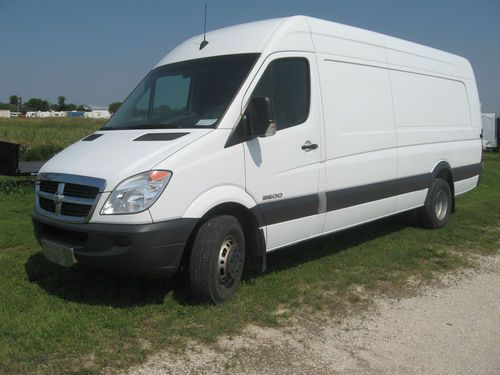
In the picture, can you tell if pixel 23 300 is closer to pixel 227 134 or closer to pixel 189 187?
pixel 189 187

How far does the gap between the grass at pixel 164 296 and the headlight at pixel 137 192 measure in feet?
3.03

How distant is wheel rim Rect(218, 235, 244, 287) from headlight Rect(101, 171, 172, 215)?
2.77 feet

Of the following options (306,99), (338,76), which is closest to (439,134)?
(338,76)

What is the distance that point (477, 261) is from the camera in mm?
6484

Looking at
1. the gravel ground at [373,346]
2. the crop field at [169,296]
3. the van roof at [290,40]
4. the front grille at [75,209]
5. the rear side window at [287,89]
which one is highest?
the van roof at [290,40]

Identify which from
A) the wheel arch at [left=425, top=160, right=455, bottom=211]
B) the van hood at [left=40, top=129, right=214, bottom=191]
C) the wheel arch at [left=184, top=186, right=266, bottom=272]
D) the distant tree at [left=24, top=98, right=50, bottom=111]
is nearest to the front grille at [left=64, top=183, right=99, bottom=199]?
the van hood at [left=40, top=129, right=214, bottom=191]

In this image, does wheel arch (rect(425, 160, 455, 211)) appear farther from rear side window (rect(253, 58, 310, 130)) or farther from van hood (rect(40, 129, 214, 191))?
van hood (rect(40, 129, 214, 191))

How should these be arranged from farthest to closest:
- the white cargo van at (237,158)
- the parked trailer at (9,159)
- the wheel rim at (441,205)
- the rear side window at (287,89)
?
the parked trailer at (9,159), the wheel rim at (441,205), the rear side window at (287,89), the white cargo van at (237,158)

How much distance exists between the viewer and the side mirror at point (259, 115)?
185 inches

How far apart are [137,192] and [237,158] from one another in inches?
38.6

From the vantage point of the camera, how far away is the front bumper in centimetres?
409

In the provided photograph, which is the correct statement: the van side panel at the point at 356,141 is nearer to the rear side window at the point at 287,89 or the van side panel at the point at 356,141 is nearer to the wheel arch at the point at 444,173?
the rear side window at the point at 287,89

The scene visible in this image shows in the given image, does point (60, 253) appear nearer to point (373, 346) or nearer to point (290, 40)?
point (373, 346)

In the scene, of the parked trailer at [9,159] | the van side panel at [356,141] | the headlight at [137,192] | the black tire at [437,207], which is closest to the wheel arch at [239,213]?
the headlight at [137,192]
